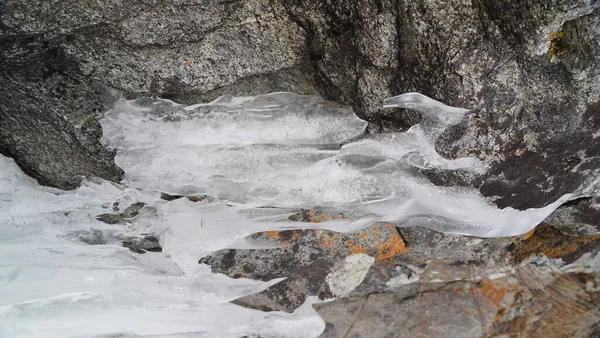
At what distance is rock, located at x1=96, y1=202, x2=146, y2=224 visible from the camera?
1.42m

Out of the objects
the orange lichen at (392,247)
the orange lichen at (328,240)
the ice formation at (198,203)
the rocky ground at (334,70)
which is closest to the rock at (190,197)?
the ice formation at (198,203)

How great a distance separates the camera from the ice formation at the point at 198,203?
48.6 inches

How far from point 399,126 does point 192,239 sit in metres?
0.68

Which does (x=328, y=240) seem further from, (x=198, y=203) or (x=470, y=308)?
(x=470, y=308)

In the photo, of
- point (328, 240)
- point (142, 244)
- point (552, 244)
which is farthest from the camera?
point (552, 244)

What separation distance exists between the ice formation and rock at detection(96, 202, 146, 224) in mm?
19

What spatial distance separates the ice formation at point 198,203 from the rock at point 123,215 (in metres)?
0.02

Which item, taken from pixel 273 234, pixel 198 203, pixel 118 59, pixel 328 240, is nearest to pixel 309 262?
pixel 328 240

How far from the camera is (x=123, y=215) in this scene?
1.45 meters

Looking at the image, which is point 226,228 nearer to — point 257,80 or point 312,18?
point 257,80

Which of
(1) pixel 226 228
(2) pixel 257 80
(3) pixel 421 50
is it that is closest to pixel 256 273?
(1) pixel 226 228

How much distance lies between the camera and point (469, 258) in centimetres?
207

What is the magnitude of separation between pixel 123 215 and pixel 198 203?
0.23 meters

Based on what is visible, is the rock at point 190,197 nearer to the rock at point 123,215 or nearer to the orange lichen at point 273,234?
the rock at point 123,215
